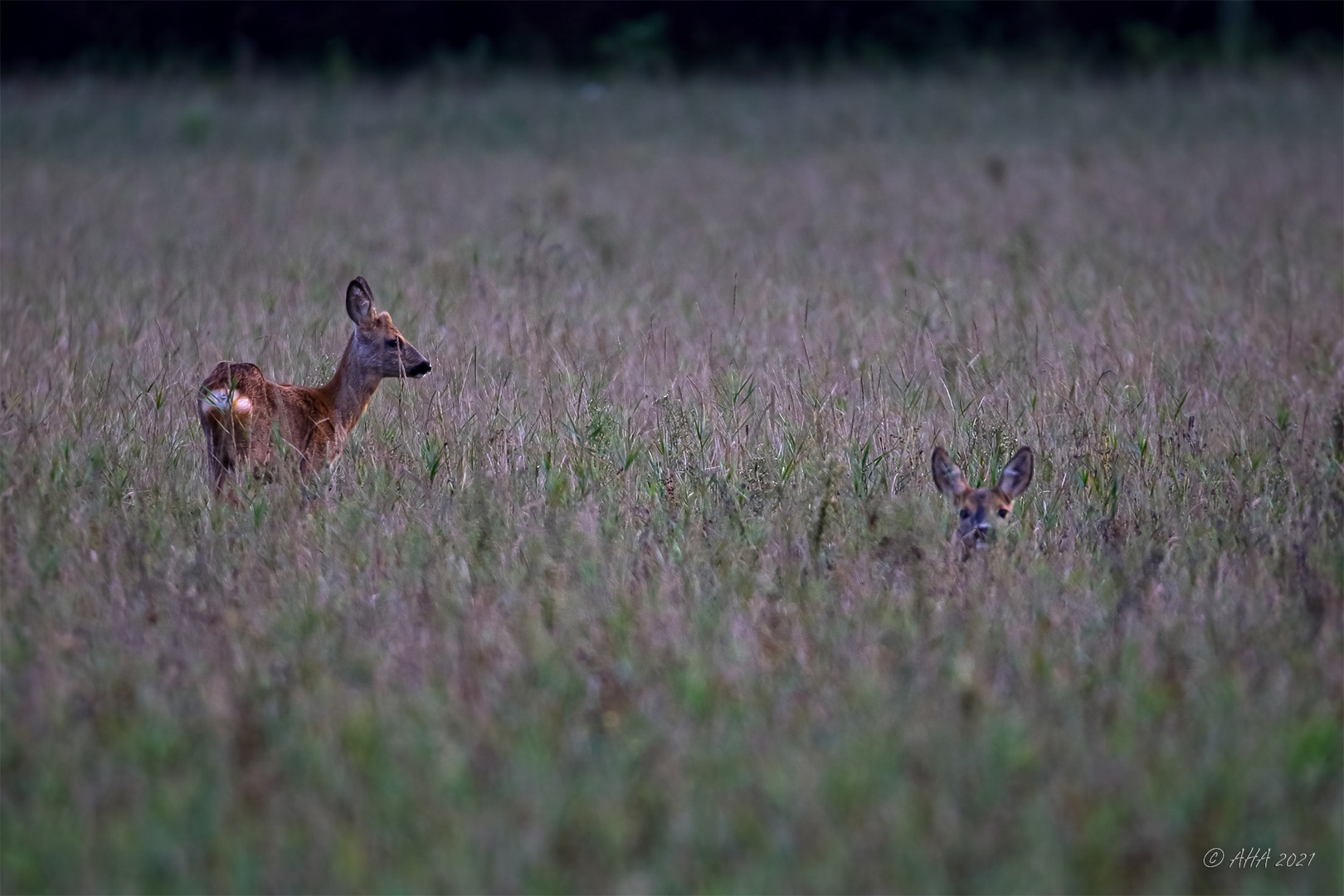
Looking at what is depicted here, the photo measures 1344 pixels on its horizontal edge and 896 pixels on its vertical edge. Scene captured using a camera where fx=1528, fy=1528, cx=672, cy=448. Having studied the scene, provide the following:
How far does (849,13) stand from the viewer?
2742 centimetres

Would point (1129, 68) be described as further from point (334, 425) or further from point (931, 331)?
point (334, 425)

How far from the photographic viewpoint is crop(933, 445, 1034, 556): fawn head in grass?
4969 mm

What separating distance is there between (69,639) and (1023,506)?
316 centimetres

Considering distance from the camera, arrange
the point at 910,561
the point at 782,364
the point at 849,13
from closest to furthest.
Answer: the point at 910,561, the point at 782,364, the point at 849,13

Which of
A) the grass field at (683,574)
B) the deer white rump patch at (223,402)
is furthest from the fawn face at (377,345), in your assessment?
the deer white rump patch at (223,402)

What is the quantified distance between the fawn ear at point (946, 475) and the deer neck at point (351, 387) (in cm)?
238

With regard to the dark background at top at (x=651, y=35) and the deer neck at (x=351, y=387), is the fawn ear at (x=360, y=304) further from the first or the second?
the dark background at top at (x=651, y=35)

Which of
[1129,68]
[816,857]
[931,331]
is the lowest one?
[816,857]

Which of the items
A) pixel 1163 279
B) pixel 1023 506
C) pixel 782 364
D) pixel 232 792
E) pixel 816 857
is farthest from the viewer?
pixel 1163 279

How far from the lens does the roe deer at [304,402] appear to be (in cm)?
554

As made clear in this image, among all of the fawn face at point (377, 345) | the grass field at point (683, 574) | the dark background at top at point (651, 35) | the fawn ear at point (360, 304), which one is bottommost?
the grass field at point (683, 574)

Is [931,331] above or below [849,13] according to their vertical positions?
below

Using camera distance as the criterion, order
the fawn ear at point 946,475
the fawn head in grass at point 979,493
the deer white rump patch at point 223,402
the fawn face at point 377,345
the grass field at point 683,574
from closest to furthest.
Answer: the grass field at point 683,574, the fawn head in grass at point 979,493, the fawn ear at point 946,475, the deer white rump patch at point 223,402, the fawn face at point 377,345

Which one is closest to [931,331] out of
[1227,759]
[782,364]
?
[782,364]
